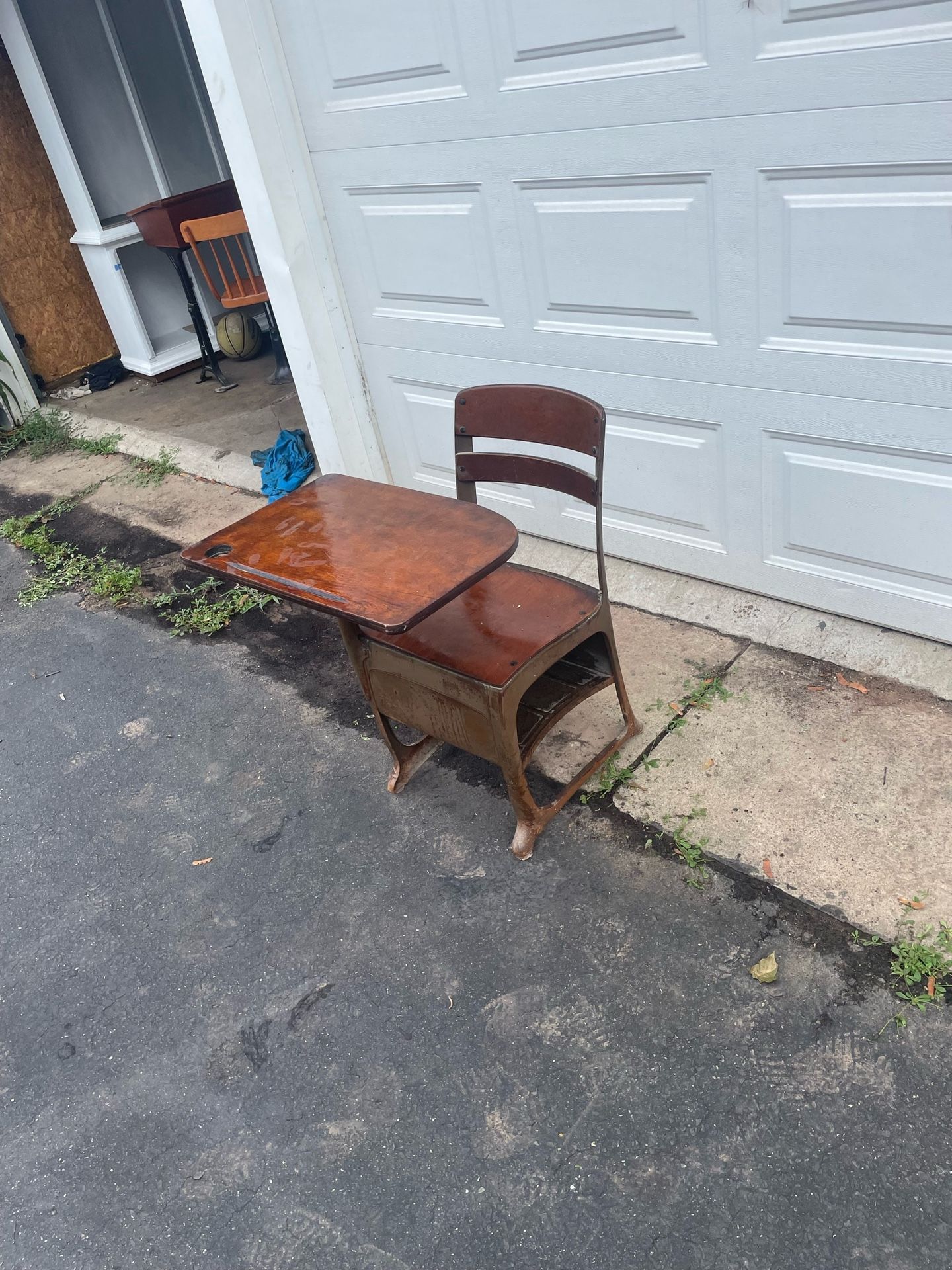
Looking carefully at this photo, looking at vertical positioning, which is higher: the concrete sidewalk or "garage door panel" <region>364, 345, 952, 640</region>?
"garage door panel" <region>364, 345, 952, 640</region>

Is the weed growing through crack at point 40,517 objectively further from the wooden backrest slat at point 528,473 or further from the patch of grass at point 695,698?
the patch of grass at point 695,698

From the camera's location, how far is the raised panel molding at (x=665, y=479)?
3004mm

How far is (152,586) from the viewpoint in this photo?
14.1 ft

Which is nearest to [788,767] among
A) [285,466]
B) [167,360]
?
[285,466]

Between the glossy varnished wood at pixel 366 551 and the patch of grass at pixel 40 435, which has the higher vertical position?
the glossy varnished wood at pixel 366 551

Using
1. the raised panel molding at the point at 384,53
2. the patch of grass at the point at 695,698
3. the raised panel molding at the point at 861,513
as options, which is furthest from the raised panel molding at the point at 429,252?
the patch of grass at the point at 695,698

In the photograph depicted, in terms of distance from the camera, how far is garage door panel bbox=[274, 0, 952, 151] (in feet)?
6.95

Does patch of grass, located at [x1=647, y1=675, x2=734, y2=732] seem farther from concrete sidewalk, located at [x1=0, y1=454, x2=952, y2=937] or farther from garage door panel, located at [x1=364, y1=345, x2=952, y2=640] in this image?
garage door panel, located at [x1=364, y1=345, x2=952, y2=640]

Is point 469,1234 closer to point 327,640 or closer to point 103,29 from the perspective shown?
point 327,640

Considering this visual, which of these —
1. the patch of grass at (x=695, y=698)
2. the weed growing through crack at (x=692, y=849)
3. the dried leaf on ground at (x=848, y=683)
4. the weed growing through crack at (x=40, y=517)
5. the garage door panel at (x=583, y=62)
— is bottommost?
the weed growing through crack at (x=692, y=849)

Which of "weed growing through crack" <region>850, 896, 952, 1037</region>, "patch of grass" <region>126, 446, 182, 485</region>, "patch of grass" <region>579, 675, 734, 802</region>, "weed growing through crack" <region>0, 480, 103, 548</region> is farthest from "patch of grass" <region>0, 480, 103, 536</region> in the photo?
"weed growing through crack" <region>850, 896, 952, 1037</region>

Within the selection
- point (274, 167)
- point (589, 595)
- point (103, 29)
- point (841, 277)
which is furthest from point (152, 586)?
point (103, 29)

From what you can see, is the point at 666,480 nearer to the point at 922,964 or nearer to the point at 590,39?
the point at 590,39

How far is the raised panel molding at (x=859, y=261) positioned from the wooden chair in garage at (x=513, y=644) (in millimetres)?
750
